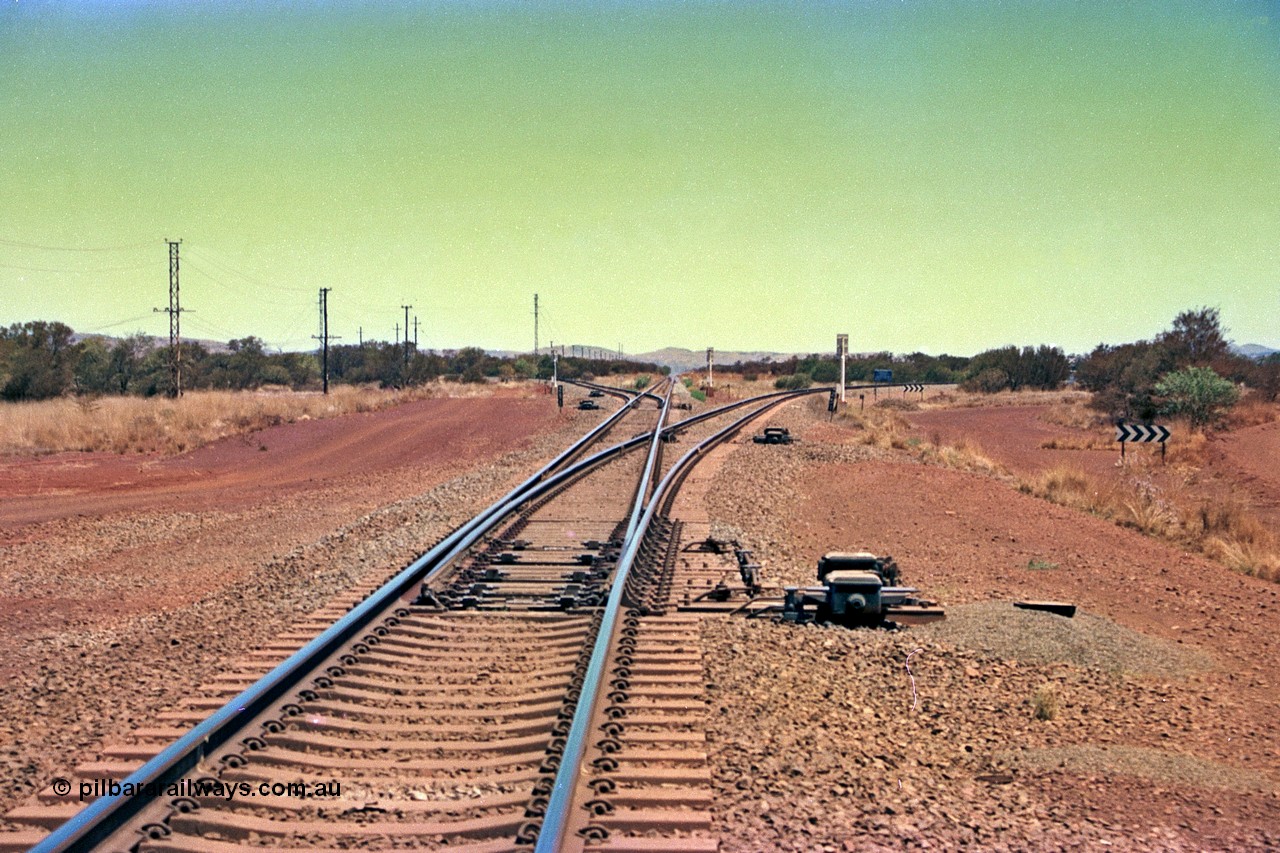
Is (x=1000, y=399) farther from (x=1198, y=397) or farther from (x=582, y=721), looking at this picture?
(x=582, y=721)

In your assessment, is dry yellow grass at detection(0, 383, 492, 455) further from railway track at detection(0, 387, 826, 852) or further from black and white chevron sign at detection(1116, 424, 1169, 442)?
black and white chevron sign at detection(1116, 424, 1169, 442)

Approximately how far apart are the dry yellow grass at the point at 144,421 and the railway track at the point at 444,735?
22929 mm

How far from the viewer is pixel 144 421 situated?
33844mm

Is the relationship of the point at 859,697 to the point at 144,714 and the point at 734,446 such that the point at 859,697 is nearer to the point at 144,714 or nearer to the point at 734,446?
the point at 144,714

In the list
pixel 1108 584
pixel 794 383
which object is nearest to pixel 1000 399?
pixel 794 383

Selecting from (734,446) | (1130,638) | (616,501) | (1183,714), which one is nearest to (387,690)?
(1183,714)

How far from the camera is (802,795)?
16.8 ft

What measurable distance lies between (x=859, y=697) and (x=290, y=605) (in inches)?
200

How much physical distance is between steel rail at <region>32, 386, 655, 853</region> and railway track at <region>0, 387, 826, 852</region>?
0.01m

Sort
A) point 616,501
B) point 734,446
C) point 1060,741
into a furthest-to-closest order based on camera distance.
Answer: point 734,446 < point 616,501 < point 1060,741

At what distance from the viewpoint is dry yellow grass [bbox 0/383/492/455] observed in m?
29.6

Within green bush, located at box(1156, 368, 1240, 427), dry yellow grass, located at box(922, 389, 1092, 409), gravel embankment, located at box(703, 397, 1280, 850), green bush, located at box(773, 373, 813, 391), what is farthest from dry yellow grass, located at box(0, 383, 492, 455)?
green bush, located at box(773, 373, 813, 391)

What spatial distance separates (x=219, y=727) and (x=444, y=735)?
1.15 metres

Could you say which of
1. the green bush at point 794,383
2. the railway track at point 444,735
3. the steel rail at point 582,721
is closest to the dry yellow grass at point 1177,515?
the railway track at point 444,735
